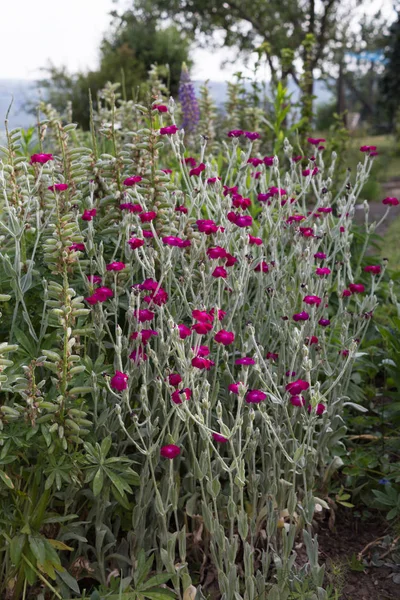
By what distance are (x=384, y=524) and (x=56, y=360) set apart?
1.66m

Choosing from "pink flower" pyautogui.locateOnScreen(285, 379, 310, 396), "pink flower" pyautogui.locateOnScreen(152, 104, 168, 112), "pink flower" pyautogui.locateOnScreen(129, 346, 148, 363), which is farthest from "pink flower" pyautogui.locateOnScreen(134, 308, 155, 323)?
"pink flower" pyautogui.locateOnScreen(152, 104, 168, 112)

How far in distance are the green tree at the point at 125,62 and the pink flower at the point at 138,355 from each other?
10.3 m

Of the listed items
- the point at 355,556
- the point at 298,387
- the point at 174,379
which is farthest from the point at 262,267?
the point at 355,556

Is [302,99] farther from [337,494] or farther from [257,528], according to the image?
[257,528]

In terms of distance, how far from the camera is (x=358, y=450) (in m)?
3.16

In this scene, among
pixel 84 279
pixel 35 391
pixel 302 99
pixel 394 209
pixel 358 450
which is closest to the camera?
pixel 35 391

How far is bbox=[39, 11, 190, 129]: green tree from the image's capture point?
596 inches

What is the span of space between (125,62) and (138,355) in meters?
14.6

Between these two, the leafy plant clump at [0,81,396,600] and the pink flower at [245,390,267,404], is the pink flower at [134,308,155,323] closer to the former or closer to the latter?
the leafy plant clump at [0,81,396,600]

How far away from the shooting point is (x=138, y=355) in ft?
7.07

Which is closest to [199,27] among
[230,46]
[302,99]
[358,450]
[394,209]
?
[230,46]

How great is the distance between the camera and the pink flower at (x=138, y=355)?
84.4 inches

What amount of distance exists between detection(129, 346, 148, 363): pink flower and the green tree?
1027cm

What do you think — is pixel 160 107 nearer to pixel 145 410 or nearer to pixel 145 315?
pixel 145 315
